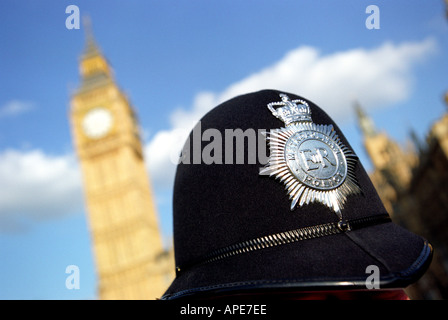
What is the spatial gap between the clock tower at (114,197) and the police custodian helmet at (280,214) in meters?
23.4

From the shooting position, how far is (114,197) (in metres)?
25.1

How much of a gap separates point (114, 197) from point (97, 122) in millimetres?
4910

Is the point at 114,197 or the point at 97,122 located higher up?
the point at 97,122

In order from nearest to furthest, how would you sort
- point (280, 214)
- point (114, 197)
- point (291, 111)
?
point (280, 214)
point (291, 111)
point (114, 197)

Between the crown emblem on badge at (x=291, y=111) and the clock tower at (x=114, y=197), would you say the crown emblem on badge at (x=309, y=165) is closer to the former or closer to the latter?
the crown emblem on badge at (x=291, y=111)

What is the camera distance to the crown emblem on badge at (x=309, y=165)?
42.1 inches

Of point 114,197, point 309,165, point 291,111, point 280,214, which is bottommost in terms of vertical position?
point 280,214

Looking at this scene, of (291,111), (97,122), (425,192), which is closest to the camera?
(291,111)

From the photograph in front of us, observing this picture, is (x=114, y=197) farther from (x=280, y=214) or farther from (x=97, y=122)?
(x=280, y=214)

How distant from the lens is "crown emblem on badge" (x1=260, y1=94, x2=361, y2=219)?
1.07 m

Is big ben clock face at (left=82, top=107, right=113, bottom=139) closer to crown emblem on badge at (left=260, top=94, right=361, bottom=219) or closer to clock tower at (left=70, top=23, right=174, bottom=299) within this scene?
clock tower at (left=70, top=23, right=174, bottom=299)

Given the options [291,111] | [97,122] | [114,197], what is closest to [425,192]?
[114,197]

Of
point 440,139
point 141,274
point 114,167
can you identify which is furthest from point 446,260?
point 114,167

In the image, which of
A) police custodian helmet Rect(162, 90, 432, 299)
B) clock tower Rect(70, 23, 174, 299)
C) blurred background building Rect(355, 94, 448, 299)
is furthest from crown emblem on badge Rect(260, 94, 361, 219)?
clock tower Rect(70, 23, 174, 299)
